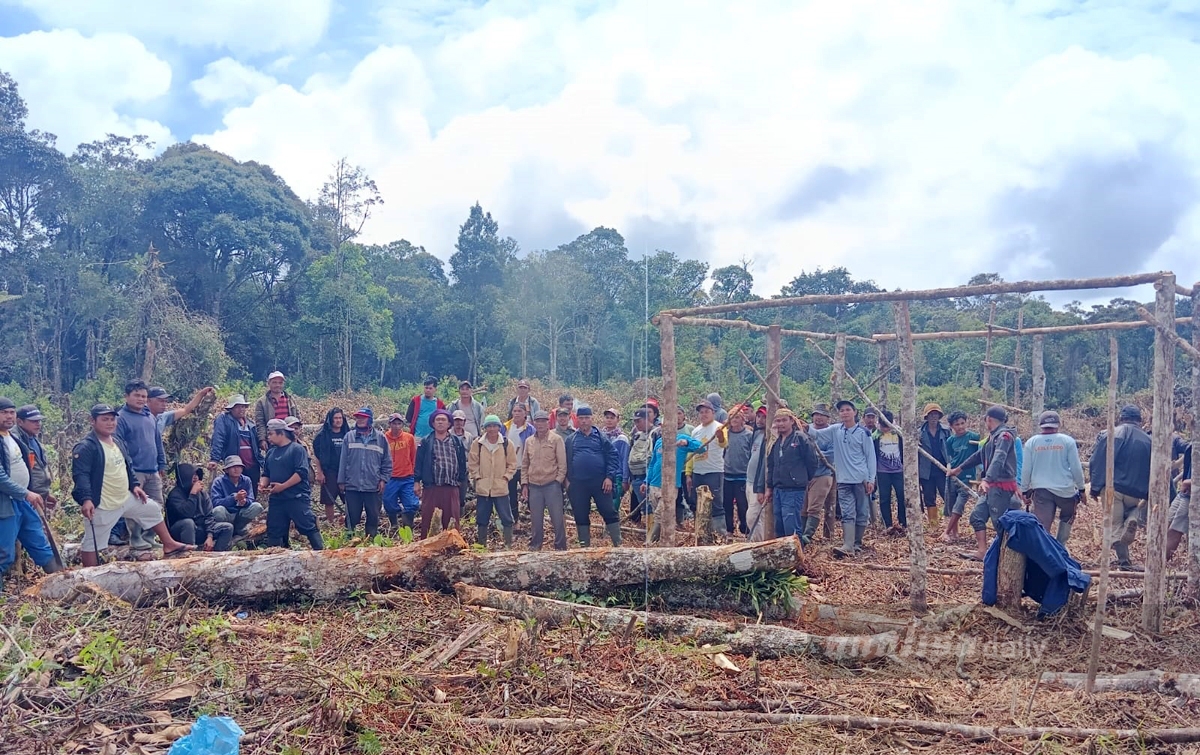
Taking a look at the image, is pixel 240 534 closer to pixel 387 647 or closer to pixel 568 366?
pixel 387 647

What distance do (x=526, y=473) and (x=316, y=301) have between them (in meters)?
20.7

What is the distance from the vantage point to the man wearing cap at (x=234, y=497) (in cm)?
859

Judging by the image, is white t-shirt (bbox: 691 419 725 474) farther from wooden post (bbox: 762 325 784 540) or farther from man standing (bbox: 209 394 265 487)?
man standing (bbox: 209 394 265 487)

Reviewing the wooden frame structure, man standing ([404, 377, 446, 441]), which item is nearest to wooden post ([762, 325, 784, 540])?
the wooden frame structure

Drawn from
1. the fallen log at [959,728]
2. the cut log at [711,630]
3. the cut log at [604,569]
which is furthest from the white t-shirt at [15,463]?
the fallen log at [959,728]

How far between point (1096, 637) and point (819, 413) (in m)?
5.72

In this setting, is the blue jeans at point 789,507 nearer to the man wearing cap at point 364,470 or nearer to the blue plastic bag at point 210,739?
the man wearing cap at point 364,470

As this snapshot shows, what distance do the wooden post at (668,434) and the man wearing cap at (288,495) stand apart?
3599 millimetres

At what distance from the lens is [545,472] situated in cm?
909

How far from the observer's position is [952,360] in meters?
26.7

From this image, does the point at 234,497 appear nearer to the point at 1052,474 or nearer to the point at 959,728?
the point at 959,728

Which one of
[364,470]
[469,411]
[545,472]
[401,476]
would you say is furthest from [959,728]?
[469,411]

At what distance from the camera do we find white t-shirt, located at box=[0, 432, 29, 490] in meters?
6.72

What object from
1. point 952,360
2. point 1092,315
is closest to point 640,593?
point 952,360
